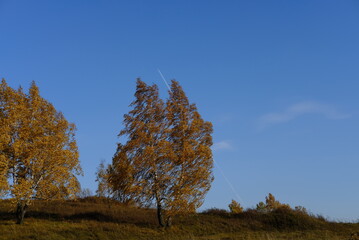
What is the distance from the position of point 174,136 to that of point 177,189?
510cm

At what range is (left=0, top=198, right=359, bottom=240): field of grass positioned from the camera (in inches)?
960

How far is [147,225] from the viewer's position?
96.0 ft

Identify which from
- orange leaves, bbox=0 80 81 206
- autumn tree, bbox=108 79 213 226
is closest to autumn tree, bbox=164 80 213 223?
autumn tree, bbox=108 79 213 226

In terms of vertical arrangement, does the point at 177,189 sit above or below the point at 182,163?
below

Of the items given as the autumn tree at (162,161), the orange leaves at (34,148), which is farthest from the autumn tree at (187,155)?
the orange leaves at (34,148)

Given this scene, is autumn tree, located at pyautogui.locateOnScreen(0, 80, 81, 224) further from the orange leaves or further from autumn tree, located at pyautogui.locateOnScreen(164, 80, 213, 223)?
autumn tree, located at pyautogui.locateOnScreen(164, 80, 213, 223)

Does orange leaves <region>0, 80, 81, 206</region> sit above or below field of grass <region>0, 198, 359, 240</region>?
above

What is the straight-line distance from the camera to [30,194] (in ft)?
85.1

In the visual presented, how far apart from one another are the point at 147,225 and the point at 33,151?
1215 cm

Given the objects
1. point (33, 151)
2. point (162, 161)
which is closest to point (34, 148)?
point (33, 151)

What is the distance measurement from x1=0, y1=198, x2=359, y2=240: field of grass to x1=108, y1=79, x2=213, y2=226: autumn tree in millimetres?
2378

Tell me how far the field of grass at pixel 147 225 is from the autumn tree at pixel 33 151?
2.63m

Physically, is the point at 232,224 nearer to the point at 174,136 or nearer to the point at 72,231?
the point at 174,136

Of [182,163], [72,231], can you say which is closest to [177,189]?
[182,163]
